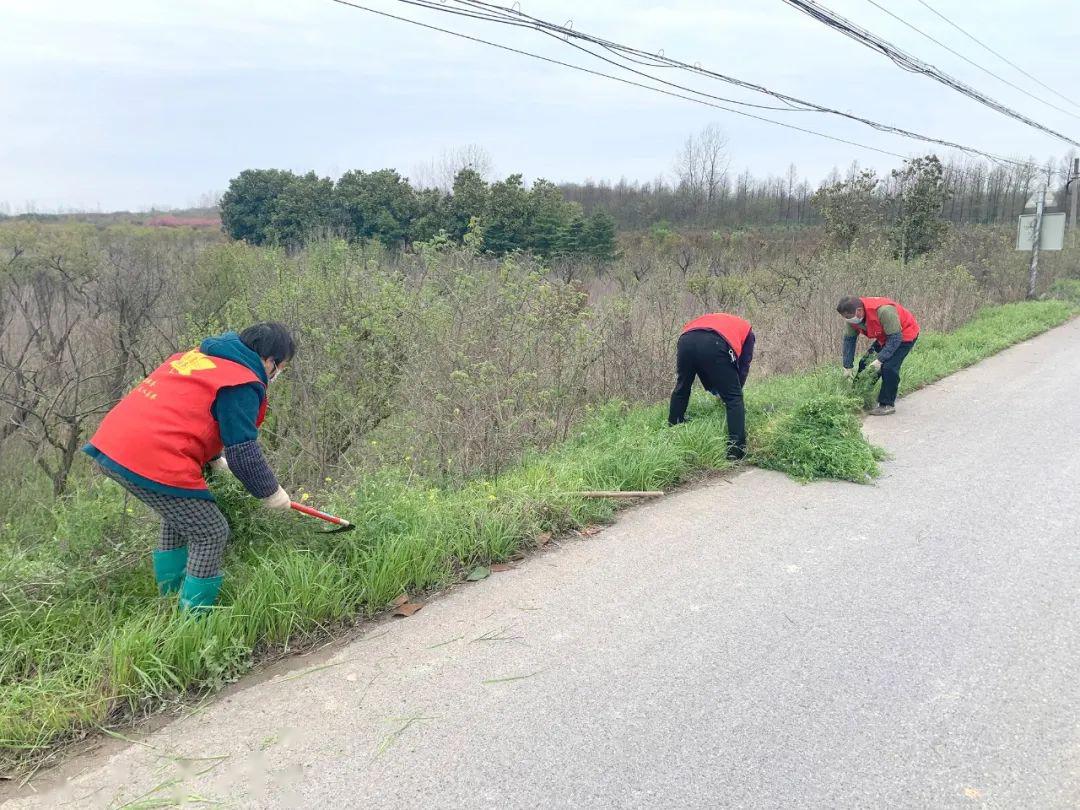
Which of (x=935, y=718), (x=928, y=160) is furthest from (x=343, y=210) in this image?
(x=935, y=718)

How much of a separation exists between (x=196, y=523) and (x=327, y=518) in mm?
673

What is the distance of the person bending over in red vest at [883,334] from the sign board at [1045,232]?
1596cm

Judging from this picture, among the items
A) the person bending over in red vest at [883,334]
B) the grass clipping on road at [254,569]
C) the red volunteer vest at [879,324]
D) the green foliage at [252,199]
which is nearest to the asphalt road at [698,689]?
the grass clipping on road at [254,569]

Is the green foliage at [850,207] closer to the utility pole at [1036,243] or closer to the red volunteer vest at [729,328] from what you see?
the utility pole at [1036,243]

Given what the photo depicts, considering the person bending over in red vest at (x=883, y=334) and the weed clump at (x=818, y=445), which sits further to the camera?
the person bending over in red vest at (x=883, y=334)

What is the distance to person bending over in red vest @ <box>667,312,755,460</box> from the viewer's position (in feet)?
20.2

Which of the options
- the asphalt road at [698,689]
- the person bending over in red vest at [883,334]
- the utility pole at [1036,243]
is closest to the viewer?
the asphalt road at [698,689]

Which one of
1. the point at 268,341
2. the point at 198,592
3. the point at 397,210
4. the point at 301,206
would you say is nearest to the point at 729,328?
the point at 268,341

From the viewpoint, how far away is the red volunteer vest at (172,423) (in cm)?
313

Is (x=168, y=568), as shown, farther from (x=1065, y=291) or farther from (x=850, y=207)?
(x=1065, y=291)

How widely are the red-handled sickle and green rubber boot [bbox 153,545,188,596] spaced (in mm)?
598

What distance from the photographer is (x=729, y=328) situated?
626cm

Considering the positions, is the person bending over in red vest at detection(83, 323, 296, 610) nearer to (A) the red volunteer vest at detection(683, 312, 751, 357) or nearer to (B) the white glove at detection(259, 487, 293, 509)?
(B) the white glove at detection(259, 487, 293, 509)

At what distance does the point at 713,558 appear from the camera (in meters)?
4.38
